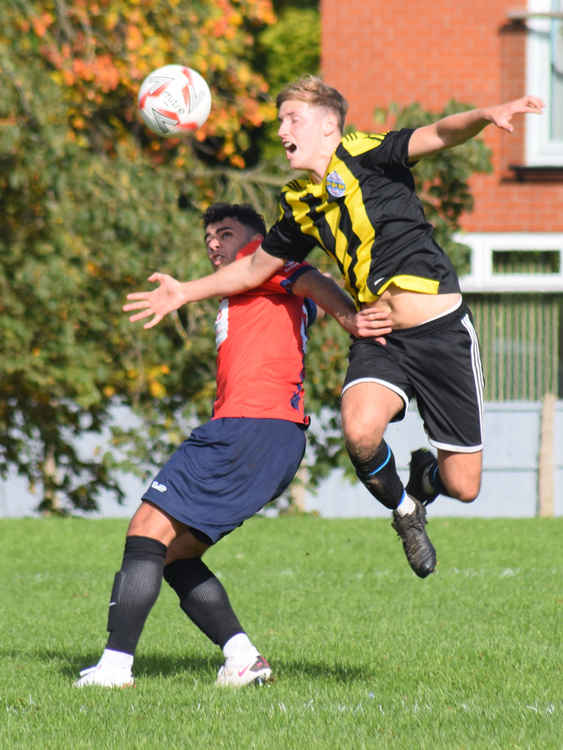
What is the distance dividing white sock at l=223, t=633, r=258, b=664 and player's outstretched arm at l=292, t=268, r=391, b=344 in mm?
1421

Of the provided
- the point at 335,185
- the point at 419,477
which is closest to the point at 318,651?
the point at 419,477

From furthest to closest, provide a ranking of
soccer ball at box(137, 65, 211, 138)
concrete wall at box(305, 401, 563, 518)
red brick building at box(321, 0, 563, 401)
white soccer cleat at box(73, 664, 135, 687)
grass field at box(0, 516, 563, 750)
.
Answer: red brick building at box(321, 0, 563, 401) → concrete wall at box(305, 401, 563, 518) → soccer ball at box(137, 65, 211, 138) → white soccer cleat at box(73, 664, 135, 687) → grass field at box(0, 516, 563, 750)

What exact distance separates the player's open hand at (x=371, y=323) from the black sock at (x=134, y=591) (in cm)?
121

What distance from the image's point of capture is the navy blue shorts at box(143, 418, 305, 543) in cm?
525

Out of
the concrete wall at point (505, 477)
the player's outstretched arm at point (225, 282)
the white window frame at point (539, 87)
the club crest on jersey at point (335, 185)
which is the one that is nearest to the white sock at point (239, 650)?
the player's outstretched arm at point (225, 282)

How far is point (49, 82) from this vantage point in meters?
12.9

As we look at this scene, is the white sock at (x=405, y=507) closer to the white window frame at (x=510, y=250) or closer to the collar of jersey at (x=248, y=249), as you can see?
the collar of jersey at (x=248, y=249)

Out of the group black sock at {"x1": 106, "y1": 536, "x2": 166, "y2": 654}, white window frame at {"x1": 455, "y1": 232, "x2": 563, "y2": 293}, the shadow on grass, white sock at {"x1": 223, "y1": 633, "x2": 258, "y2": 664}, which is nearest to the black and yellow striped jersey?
black sock at {"x1": 106, "y1": 536, "x2": 166, "y2": 654}

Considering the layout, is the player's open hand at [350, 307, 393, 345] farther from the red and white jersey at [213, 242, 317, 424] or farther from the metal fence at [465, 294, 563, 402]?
the metal fence at [465, 294, 563, 402]

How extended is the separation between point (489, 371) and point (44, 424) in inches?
246

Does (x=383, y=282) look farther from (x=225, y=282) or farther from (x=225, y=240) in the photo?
(x=225, y=240)

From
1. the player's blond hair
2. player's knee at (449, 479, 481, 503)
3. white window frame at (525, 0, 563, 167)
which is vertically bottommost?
player's knee at (449, 479, 481, 503)

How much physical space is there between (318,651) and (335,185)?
2.49m

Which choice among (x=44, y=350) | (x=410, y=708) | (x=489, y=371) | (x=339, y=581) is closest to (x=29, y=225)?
(x=44, y=350)
